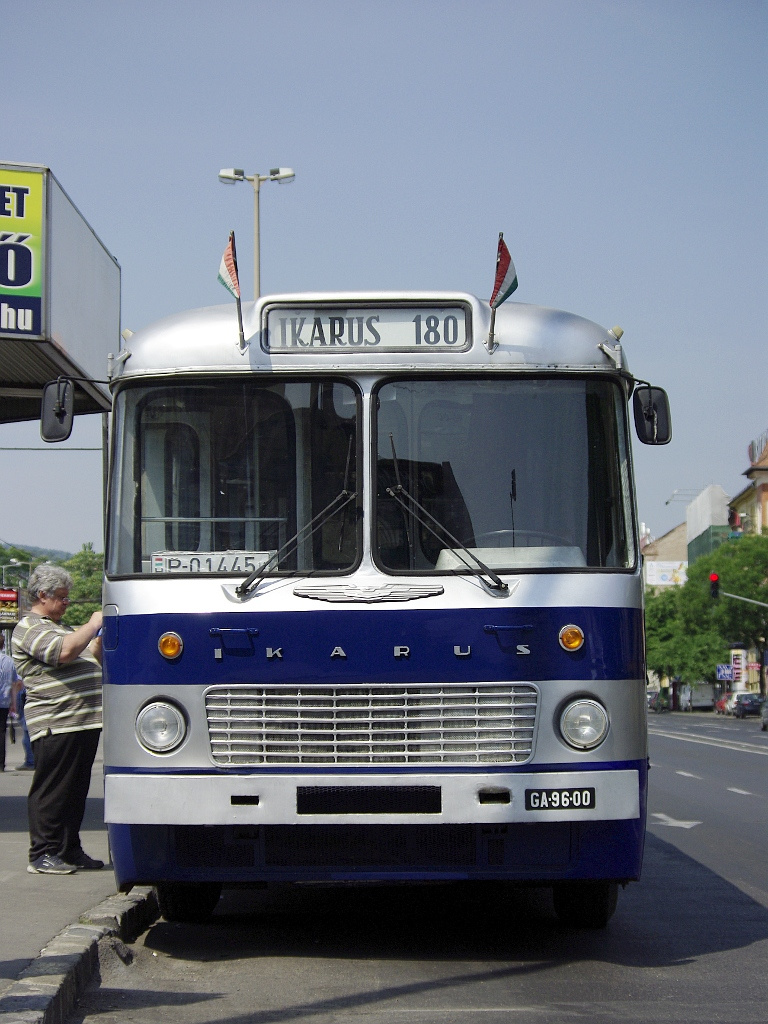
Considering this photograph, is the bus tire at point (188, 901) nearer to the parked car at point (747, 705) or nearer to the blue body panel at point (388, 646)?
the blue body panel at point (388, 646)

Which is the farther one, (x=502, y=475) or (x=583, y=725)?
(x=502, y=475)

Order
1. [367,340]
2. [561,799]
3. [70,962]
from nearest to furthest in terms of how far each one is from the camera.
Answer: [70,962] → [561,799] → [367,340]

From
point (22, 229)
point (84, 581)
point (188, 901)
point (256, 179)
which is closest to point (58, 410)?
point (188, 901)

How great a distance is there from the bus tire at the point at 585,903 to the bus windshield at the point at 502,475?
1887 millimetres

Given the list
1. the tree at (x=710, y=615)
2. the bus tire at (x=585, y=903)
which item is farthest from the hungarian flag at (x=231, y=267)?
the tree at (x=710, y=615)

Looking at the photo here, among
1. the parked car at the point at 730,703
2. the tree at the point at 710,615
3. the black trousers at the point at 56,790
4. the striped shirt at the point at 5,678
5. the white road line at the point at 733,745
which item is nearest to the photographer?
the black trousers at the point at 56,790

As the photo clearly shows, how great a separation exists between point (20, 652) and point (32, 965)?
3278mm

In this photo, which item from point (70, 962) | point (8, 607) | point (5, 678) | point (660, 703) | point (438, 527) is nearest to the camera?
point (70, 962)

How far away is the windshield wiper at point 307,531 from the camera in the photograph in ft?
22.5

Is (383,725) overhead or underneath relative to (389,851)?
overhead

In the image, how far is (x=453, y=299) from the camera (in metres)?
7.32

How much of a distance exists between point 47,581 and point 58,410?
6.64 ft

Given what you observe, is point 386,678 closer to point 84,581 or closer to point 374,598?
point 374,598

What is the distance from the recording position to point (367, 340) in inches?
286
